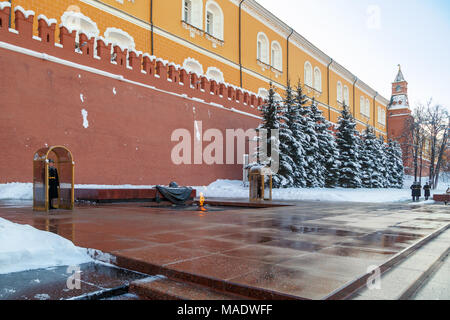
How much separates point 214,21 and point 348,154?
1078 centimetres

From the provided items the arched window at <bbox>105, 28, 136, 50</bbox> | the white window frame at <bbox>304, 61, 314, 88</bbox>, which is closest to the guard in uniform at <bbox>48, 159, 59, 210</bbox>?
the arched window at <bbox>105, 28, 136, 50</bbox>

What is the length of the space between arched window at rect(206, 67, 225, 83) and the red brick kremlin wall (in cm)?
293

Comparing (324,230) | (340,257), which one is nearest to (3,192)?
A: (324,230)

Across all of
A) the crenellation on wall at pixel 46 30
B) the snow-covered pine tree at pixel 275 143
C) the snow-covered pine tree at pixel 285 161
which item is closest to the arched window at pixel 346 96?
the snow-covered pine tree at pixel 285 161

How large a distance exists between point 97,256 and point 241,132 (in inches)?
557

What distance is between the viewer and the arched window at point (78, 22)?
1236cm

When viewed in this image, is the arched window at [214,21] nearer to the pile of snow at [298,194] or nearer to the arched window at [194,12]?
the arched window at [194,12]

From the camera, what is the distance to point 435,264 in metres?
2.96

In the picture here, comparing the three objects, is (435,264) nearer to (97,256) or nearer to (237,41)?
(97,256)

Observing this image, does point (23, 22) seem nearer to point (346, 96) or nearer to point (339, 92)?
point (339, 92)

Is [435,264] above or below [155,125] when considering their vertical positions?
below

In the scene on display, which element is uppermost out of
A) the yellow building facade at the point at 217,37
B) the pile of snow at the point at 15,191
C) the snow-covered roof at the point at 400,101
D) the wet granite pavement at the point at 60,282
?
the snow-covered roof at the point at 400,101

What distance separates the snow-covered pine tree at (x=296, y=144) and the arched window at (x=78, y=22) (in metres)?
9.03
